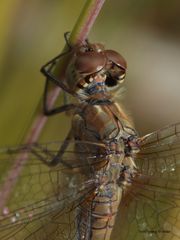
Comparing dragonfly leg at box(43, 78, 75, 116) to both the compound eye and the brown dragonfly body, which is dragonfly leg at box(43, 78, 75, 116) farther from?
the compound eye

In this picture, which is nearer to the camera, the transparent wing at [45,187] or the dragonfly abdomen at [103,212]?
the transparent wing at [45,187]

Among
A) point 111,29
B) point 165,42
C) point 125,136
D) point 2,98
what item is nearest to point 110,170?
point 125,136

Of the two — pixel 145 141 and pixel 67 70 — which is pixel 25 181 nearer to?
pixel 67 70

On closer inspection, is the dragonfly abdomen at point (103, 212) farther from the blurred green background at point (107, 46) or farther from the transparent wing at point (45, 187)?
the blurred green background at point (107, 46)

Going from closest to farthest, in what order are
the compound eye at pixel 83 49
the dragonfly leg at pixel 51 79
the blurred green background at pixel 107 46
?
1. the dragonfly leg at pixel 51 79
2. the compound eye at pixel 83 49
3. the blurred green background at pixel 107 46

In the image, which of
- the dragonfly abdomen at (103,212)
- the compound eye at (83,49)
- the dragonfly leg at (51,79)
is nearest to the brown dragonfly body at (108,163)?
the dragonfly abdomen at (103,212)

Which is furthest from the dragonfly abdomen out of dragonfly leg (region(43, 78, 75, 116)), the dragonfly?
dragonfly leg (region(43, 78, 75, 116))

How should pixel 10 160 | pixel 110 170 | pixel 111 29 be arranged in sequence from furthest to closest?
1. pixel 111 29
2. pixel 110 170
3. pixel 10 160
